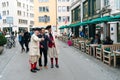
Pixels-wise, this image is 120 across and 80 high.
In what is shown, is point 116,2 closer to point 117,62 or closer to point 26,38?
point 26,38

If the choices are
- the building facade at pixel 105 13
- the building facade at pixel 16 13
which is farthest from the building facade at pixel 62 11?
the building facade at pixel 105 13

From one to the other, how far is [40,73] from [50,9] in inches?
2714

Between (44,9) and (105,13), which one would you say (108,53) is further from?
(44,9)

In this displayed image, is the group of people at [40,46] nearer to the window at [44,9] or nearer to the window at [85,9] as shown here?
the window at [85,9]

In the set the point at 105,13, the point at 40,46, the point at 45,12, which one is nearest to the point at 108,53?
the point at 40,46

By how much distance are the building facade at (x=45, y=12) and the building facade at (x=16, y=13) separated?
4.90m

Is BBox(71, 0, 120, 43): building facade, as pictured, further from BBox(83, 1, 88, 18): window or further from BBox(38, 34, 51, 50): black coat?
BBox(38, 34, 51, 50): black coat

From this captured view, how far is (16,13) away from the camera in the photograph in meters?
87.0

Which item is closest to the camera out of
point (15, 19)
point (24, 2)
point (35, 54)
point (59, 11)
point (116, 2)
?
point (35, 54)

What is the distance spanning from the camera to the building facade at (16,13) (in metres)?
86.2

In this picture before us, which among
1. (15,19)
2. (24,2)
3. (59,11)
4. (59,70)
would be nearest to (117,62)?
(59,70)

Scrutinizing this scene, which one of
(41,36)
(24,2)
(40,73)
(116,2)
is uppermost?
(24,2)

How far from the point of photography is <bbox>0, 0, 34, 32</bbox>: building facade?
86213 millimetres

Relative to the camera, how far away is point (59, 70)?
12.5 metres
